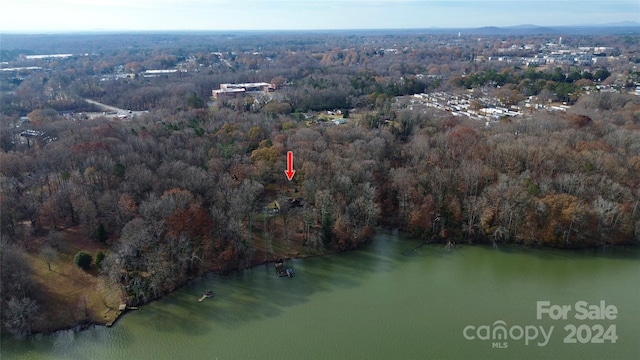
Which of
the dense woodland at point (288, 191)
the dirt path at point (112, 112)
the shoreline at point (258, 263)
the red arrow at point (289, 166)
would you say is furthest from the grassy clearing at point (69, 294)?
the dirt path at point (112, 112)

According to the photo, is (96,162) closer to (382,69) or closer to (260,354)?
(260,354)

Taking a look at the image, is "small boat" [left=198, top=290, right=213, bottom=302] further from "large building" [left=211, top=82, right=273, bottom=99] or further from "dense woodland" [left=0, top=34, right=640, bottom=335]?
"large building" [left=211, top=82, right=273, bottom=99]

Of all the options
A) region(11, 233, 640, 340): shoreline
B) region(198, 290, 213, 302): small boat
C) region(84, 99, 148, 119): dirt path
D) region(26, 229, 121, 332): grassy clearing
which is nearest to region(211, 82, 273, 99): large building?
region(84, 99, 148, 119): dirt path

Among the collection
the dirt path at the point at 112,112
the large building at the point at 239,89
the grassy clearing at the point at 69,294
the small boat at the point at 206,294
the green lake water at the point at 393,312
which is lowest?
the green lake water at the point at 393,312

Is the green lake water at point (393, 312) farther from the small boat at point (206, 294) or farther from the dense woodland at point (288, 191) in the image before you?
the dense woodland at point (288, 191)

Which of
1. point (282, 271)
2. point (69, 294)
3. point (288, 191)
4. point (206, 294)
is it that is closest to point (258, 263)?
point (282, 271)

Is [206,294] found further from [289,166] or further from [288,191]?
[289,166]
